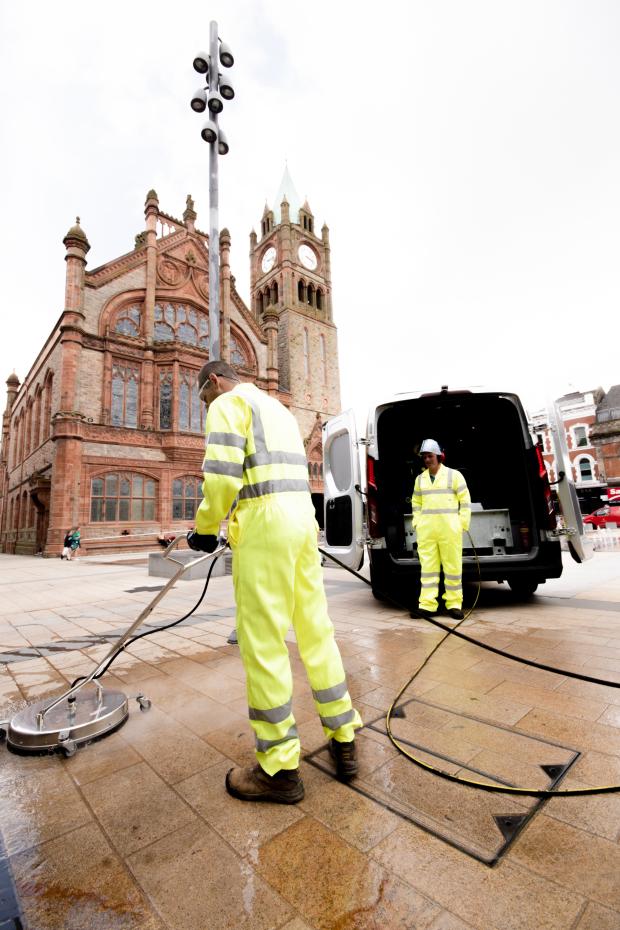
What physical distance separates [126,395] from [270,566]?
25.8 meters

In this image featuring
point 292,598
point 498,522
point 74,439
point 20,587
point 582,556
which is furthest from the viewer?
point 74,439

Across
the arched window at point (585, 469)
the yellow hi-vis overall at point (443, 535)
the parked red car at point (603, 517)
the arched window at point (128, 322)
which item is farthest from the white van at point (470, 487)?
the arched window at point (585, 469)

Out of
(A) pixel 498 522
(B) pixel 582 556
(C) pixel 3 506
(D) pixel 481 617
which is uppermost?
(C) pixel 3 506

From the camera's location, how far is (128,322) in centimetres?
2633

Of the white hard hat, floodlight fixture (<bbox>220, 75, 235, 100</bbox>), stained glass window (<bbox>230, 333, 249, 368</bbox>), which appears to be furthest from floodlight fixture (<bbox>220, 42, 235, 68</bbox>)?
stained glass window (<bbox>230, 333, 249, 368</bbox>)

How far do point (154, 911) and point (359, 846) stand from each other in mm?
666

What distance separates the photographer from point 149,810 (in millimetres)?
1773

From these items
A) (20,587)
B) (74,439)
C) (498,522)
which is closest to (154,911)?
(498,522)

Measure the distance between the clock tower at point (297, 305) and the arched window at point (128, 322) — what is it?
964 centimetres

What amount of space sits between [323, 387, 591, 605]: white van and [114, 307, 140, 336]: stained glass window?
23.7 metres

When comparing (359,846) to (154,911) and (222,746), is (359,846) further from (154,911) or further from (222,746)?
(222,746)

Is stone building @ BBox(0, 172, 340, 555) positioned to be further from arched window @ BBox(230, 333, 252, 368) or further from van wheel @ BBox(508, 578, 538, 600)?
van wheel @ BBox(508, 578, 538, 600)

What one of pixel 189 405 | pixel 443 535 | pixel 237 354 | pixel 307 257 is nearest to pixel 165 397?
pixel 189 405

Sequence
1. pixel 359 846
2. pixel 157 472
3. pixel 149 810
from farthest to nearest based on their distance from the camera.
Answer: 1. pixel 157 472
2. pixel 149 810
3. pixel 359 846
